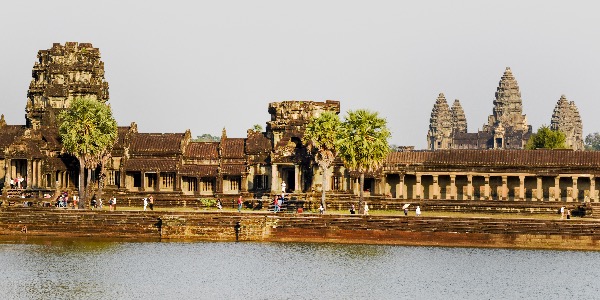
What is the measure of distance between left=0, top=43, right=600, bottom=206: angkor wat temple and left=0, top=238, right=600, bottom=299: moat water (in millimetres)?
20572

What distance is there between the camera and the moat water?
247 ft

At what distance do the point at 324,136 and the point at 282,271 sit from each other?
93.9ft

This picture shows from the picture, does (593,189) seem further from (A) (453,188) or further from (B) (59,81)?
(B) (59,81)

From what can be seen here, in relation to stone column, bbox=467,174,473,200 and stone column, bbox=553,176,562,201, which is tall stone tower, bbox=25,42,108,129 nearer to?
stone column, bbox=467,174,473,200

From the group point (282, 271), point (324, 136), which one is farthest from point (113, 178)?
point (282, 271)

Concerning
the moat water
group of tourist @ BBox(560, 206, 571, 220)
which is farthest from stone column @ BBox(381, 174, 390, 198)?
the moat water

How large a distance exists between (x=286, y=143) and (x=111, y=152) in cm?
1655

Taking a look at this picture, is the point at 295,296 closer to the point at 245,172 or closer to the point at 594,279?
the point at 594,279

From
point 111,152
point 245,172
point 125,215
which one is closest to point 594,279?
point 125,215

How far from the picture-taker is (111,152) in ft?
397

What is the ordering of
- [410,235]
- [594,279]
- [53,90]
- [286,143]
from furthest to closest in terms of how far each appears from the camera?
[53,90]
[286,143]
[410,235]
[594,279]

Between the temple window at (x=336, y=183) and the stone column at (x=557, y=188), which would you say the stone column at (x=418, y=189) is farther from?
the stone column at (x=557, y=188)

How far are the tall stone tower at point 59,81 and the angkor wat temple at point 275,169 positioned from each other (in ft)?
8.19

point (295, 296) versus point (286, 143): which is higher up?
point (286, 143)
